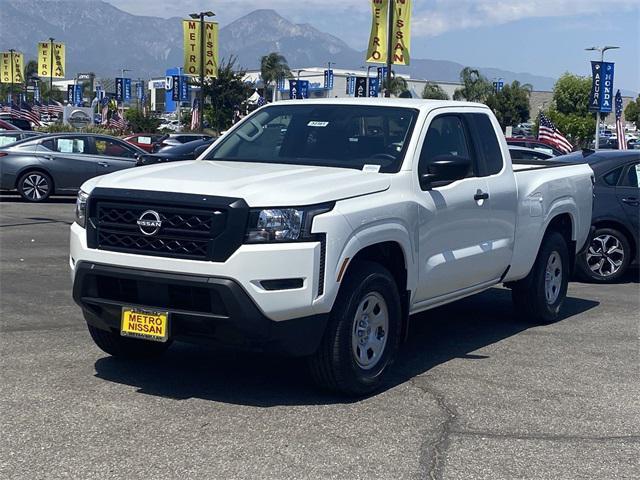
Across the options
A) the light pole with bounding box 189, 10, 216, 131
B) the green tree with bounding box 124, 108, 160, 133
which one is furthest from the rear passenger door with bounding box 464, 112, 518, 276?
the green tree with bounding box 124, 108, 160, 133

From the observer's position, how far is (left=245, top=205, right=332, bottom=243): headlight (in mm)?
5535

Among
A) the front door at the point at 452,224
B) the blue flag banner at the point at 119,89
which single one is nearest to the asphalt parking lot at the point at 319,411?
the front door at the point at 452,224

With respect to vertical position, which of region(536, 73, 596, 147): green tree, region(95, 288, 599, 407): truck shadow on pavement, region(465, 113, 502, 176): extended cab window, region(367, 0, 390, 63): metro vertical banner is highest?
region(367, 0, 390, 63): metro vertical banner

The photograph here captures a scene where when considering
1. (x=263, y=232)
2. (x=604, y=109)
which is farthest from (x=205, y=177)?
(x=604, y=109)

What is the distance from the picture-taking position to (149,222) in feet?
18.8

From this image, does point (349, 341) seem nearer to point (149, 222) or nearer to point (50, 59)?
point (149, 222)

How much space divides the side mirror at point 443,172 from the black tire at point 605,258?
5024 millimetres

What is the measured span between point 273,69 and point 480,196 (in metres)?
84.9

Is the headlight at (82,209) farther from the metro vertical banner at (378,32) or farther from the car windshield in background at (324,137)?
the metro vertical banner at (378,32)

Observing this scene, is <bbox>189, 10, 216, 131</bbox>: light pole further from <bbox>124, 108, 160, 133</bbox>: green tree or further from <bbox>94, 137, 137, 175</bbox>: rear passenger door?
<bbox>94, 137, 137, 175</bbox>: rear passenger door

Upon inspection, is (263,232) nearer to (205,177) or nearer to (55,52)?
(205,177)

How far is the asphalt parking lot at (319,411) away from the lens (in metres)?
4.86

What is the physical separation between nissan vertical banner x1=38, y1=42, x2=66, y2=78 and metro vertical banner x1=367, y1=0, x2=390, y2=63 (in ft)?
103

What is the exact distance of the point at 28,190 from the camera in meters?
20.2
